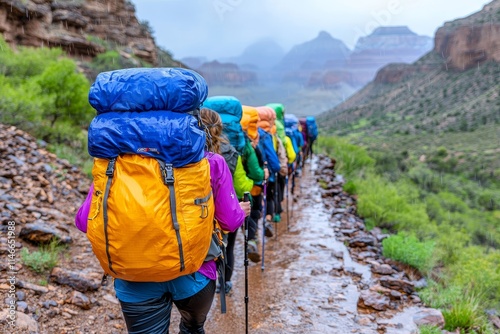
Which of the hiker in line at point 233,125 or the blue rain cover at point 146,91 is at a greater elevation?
the blue rain cover at point 146,91

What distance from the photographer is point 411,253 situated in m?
6.03

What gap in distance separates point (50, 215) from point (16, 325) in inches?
95.6

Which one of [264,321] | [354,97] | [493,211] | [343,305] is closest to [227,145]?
[264,321]

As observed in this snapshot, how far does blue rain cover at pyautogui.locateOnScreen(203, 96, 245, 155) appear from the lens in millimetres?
3990

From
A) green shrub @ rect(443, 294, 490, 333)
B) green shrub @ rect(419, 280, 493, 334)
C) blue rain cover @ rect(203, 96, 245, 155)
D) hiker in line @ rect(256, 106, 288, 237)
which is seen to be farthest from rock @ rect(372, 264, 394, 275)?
blue rain cover @ rect(203, 96, 245, 155)

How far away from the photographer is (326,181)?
13.3m

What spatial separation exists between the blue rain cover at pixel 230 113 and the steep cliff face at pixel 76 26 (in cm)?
2116

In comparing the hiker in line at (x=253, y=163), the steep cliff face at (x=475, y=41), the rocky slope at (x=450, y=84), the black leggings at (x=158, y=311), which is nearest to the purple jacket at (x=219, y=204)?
the black leggings at (x=158, y=311)

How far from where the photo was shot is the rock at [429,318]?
4.26 m

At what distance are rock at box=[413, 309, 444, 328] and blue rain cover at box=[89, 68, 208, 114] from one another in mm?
3778

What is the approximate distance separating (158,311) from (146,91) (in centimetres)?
127

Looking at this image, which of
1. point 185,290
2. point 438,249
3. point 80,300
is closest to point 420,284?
point 438,249

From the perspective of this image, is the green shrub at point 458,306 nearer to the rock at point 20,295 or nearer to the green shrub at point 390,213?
the green shrub at point 390,213

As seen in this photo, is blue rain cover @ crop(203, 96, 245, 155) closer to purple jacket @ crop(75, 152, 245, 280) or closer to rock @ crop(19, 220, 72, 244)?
purple jacket @ crop(75, 152, 245, 280)
